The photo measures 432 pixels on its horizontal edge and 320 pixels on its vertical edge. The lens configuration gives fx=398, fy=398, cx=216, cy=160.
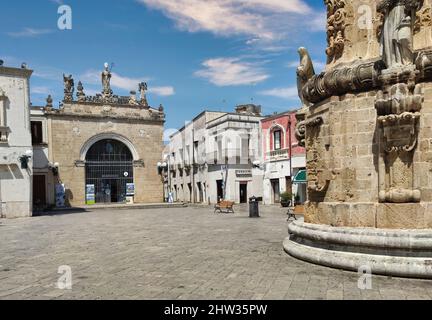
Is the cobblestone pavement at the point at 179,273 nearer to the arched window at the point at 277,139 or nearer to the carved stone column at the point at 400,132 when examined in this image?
the carved stone column at the point at 400,132

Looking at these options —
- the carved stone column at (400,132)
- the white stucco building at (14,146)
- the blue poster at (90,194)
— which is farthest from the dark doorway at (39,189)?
the carved stone column at (400,132)

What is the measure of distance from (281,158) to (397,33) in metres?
22.1

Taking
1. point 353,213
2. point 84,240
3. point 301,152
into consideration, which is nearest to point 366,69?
point 353,213

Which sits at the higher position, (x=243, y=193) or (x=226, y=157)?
(x=226, y=157)

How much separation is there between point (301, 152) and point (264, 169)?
4.77 metres

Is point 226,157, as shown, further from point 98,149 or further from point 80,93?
point 80,93

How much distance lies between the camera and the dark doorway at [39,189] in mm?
28391

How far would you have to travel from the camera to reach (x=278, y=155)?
93.8ft

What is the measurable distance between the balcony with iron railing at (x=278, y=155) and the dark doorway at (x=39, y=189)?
16.6 metres

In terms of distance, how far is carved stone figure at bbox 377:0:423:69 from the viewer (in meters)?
6.18

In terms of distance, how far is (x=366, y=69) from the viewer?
6.62 meters

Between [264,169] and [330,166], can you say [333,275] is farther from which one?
[264,169]

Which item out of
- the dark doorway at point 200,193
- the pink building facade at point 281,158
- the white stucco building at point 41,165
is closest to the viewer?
the pink building facade at point 281,158

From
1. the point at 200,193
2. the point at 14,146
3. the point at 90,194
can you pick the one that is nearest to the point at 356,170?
the point at 14,146
